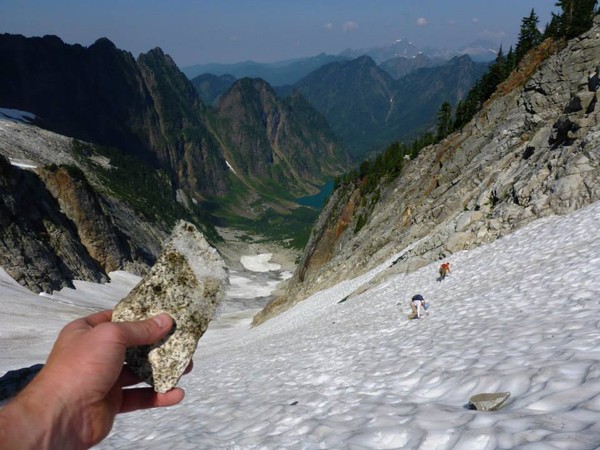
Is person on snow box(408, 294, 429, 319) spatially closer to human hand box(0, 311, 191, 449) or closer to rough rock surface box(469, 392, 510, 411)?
rough rock surface box(469, 392, 510, 411)

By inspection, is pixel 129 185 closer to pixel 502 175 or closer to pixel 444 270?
pixel 502 175

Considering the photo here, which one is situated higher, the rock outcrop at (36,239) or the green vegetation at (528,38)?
the green vegetation at (528,38)

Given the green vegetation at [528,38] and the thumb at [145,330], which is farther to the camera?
the green vegetation at [528,38]

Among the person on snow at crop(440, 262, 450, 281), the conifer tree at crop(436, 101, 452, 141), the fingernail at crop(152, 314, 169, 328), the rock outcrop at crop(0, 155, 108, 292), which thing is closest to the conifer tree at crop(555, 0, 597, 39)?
the conifer tree at crop(436, 101, 452, 141)

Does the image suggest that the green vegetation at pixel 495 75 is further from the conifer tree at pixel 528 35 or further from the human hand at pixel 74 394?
the human hand at pixel 74 394

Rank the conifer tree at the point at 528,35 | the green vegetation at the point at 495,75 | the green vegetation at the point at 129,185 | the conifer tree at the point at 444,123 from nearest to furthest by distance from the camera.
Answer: the green vegetation at the point at 495,75
the conifer tree at the point at 528,35
the conifer tree at the point at 444,123
the green vegetation at the point at 129,185

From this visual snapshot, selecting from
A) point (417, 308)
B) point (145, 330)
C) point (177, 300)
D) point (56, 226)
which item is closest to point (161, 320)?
point (145, 330)

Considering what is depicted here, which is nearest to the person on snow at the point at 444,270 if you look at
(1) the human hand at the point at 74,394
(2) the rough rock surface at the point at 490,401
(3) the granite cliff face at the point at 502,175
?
(3) the granite cliff face at the point at 502,175
